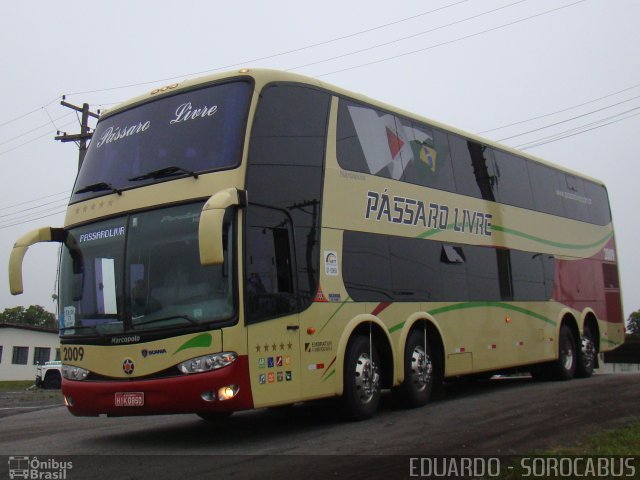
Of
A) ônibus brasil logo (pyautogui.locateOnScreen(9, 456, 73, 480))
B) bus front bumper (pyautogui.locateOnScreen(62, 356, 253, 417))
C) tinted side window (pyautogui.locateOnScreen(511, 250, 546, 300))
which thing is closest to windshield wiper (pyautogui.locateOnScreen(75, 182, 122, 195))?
bus front bumper (pyautogui.locateOnScreen(62, 356, 253, 417))

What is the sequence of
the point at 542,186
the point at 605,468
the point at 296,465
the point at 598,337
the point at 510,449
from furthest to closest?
the point at 598,337
the point at 542,186
the point at 510,449
the point at 296,465
the point at 605,468

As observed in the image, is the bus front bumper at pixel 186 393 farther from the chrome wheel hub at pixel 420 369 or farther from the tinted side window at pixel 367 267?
the chrome wheel hub at pixel 420 369

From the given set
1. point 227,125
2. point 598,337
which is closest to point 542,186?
point 598,337

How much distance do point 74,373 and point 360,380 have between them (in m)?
3.48

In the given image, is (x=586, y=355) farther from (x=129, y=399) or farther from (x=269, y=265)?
(x=129, y=399)

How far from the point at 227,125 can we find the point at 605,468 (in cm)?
522

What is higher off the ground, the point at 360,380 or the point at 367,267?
the point at 367,267

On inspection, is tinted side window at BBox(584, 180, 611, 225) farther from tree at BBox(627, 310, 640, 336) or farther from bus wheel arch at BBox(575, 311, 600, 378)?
tree at BBox(627, 310, 640, 336)

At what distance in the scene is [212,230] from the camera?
715 centimetres

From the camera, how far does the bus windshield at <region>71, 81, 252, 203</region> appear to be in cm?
841

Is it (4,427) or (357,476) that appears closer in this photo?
(357,476)

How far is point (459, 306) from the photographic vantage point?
11883 mm

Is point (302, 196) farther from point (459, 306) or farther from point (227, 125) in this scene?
point (459, 306)

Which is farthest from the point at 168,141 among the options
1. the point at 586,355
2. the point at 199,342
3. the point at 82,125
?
the point at 82,125
